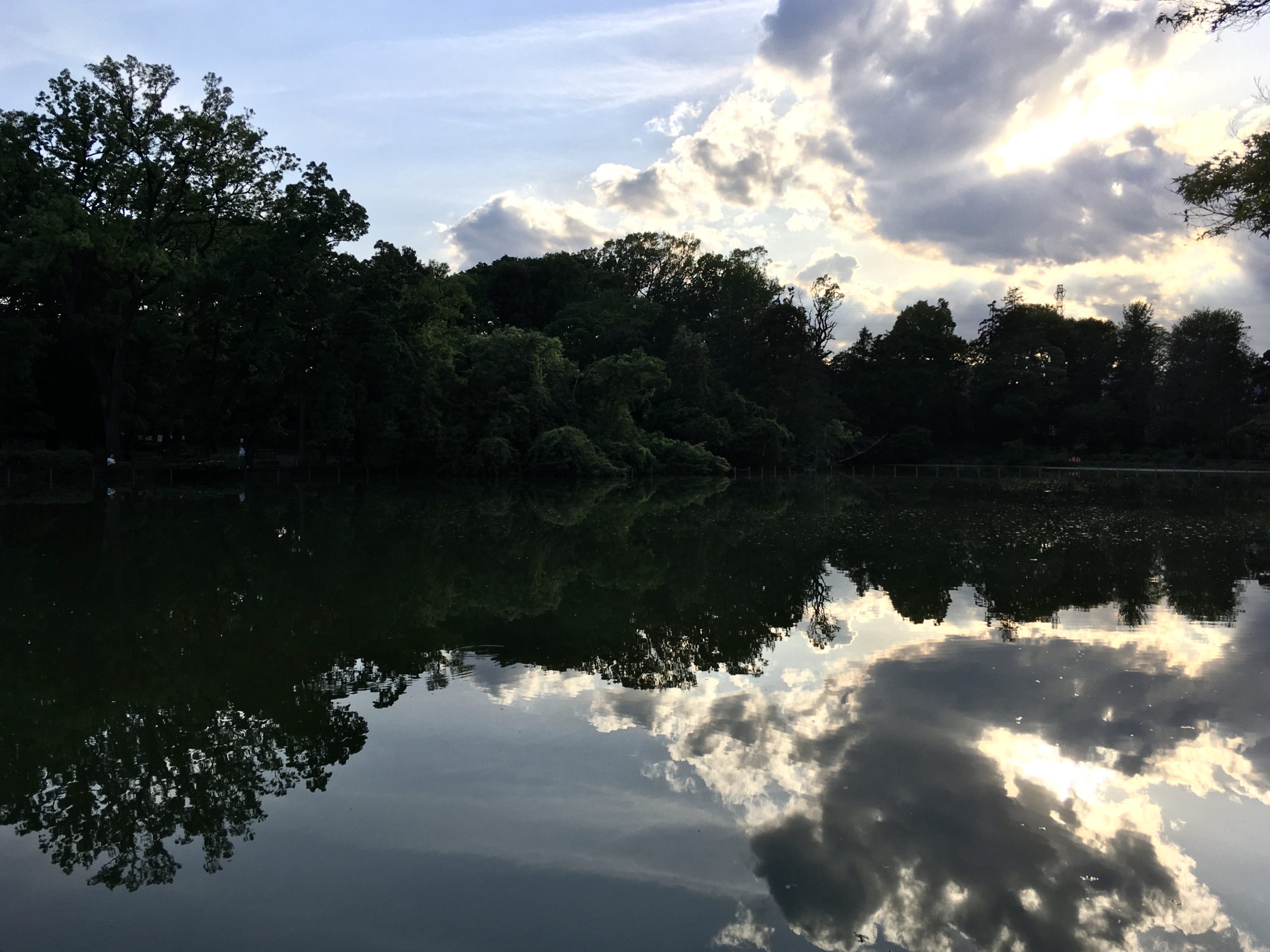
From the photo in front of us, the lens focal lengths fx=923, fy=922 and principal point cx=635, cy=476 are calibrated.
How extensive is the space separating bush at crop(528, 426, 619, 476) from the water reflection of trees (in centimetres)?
1667

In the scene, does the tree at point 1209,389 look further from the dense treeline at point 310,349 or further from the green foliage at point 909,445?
the green foliage at point 909,445

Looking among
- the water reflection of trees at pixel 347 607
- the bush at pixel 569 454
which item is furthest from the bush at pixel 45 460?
the bush at pixel 569 454

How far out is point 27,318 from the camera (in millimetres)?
33781

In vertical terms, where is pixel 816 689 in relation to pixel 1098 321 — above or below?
below

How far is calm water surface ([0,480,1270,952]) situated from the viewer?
3.99 m

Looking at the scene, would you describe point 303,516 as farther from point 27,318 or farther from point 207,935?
point 27,318

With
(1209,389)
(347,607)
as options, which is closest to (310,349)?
(347,607)

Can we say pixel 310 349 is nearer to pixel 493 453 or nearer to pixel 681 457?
pixel 493 453

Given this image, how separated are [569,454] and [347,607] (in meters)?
28.8

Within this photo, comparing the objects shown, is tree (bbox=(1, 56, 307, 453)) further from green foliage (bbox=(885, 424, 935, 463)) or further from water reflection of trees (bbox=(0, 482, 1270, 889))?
green foliage (bbox=(885, 424, 935, 463))

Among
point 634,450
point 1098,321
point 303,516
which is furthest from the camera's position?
point 1098,321

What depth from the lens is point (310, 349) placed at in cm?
3544

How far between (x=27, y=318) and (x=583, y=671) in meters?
34.7

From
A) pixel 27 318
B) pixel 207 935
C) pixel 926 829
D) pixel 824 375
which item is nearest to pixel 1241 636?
pixel 926 829
